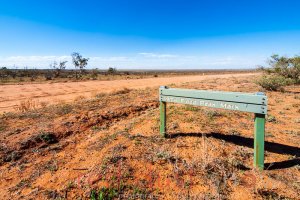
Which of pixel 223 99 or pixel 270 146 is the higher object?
pixel 223 99

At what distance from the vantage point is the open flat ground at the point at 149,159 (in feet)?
10.8

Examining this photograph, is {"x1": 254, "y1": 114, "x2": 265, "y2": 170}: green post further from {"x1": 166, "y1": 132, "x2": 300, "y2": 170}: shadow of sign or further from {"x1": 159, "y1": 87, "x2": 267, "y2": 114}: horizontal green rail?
{"x1": 166, "y1": 132, "x2": 300, "y2": 170}: shadow of sign

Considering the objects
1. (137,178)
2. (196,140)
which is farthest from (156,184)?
(196,140)

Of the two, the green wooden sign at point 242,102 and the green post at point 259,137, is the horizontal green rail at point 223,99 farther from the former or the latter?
the green post at point 259,137

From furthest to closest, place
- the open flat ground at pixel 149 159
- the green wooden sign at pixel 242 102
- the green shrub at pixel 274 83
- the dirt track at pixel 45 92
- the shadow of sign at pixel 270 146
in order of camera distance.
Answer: the dirt track at pixel 45 92
the green shrub at pixel 274 83
the shadow of sign at pixel 270 146
the green wooden sign at pixel 242 102
the open flat ground at pixel 149 159

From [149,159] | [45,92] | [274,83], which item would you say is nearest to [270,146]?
[149,159]

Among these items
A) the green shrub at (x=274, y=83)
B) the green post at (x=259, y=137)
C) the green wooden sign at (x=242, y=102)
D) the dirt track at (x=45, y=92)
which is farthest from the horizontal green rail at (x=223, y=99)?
the green shrub at (x=274, y=83)

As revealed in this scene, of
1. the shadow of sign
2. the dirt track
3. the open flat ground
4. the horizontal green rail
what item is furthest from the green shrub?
the dirt track

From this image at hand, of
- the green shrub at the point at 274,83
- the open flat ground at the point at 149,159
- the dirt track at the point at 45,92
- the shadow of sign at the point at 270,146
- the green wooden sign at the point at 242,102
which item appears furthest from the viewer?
the dirt track at the point at 45,92

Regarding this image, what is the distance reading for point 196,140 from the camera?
4898mm

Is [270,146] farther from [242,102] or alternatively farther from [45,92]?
[45,92]

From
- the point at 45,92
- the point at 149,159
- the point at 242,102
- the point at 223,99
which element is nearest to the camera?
the point at 242,102

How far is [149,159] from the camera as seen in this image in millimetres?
4102

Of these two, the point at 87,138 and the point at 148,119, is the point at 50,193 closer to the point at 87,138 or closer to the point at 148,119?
the point at 87,138
